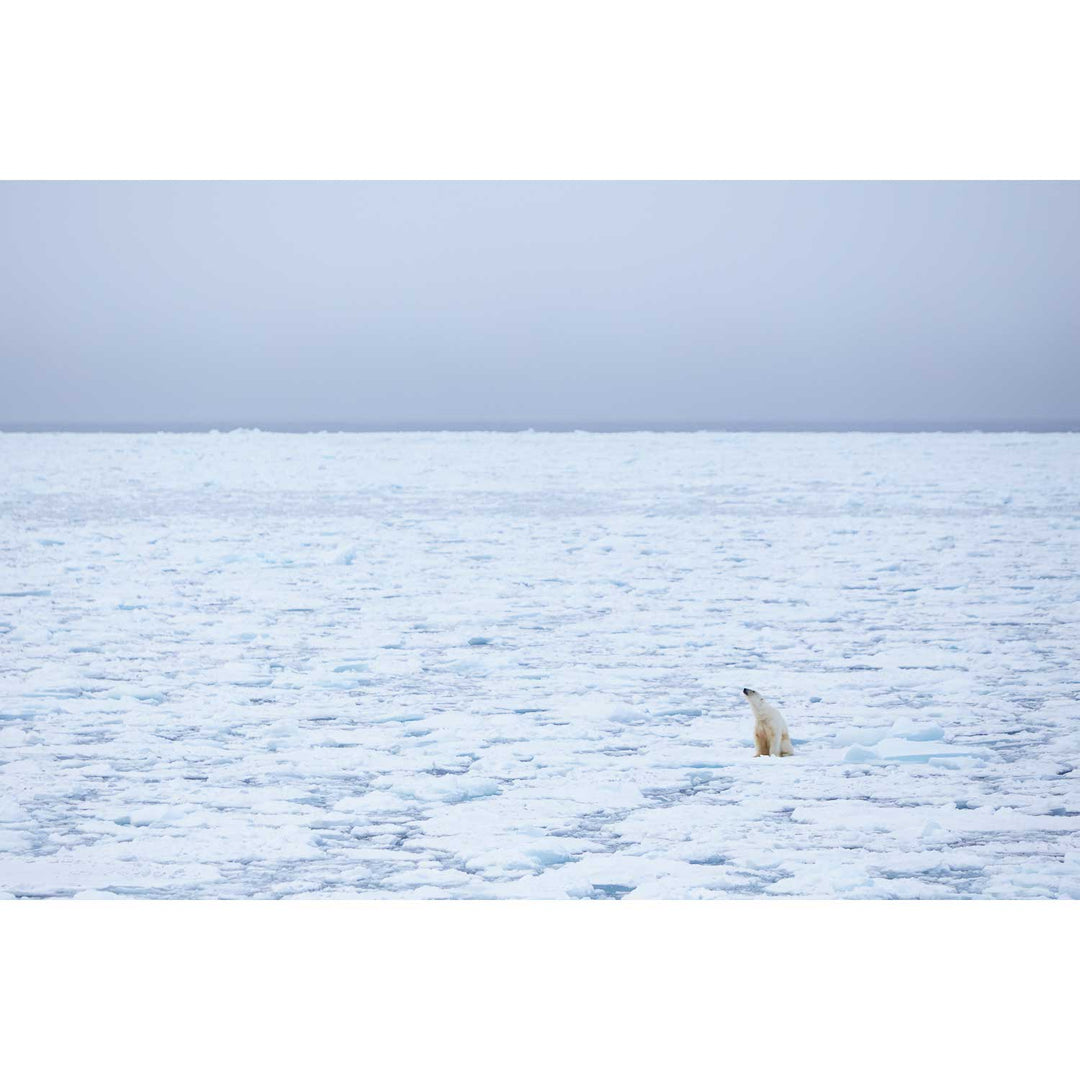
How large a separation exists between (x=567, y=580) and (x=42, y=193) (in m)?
3.00

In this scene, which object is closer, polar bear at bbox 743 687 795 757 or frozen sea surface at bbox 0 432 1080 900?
frozen sea surface at bbox 0 432 1080 900

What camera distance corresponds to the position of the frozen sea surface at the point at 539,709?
3039 mm

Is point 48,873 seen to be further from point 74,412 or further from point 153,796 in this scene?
point 74,412

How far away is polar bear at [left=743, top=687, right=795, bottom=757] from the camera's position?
3572 millimetres

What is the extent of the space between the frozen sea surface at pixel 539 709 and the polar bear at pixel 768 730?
42mm

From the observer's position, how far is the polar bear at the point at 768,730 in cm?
357

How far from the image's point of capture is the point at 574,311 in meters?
6.46

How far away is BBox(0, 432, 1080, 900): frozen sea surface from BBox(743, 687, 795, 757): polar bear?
4 centimetres

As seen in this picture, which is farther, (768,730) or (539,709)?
(539,709)

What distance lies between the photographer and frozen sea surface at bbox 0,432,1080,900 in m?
3.04

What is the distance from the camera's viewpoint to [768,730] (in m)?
3.60

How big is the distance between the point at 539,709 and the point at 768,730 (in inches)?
33.4

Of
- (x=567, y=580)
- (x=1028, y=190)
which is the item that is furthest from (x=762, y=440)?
(x=1028, y=190)

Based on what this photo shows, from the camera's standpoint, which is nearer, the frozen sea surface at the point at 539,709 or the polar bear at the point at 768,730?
the frozen sea surface at the point at 539,709
